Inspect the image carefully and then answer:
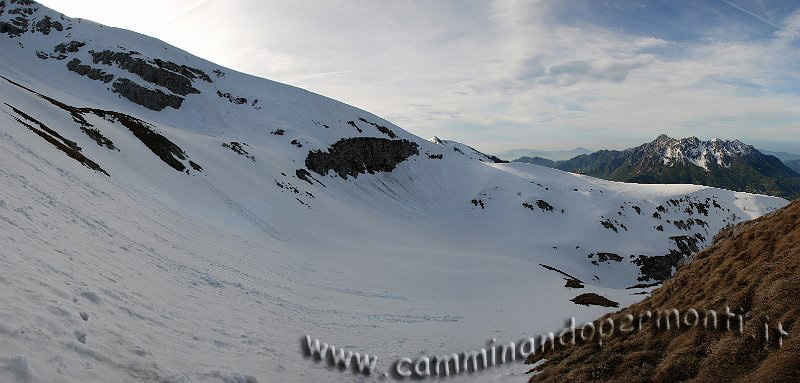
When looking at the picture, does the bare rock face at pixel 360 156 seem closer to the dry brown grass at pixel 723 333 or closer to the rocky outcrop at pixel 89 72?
the rocky outcrop at pixel 89 72

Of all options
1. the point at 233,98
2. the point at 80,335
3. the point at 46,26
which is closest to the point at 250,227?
the point at 80,335

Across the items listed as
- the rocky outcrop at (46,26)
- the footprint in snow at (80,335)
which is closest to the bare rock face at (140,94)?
the rocky outcrop at (46,26)

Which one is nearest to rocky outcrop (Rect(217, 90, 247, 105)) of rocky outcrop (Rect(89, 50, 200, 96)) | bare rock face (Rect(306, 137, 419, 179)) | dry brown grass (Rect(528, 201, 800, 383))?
rocky outcrop (Rect(89, 50, 200, 96))

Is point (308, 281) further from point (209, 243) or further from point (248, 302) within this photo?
point (248, 302)

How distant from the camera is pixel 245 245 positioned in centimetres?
3158

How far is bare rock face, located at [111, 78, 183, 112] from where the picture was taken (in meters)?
84.6

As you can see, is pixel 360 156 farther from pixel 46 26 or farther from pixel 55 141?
pixel 46 26

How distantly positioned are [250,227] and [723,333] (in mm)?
36963

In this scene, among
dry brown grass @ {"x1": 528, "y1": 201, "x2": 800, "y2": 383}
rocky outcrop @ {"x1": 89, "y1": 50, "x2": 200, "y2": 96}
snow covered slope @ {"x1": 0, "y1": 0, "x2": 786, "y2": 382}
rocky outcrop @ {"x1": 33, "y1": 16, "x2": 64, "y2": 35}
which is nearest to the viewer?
dry brown grass @ {"x1": 528, "y1": 201, "x2": 800, "y2": 383}

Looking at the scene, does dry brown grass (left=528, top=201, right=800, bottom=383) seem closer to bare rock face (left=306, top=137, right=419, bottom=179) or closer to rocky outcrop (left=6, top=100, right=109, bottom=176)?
rocky outcrop (left=6, top=100, right=109, bottom=176)

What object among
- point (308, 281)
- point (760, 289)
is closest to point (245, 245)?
point (308, 281)

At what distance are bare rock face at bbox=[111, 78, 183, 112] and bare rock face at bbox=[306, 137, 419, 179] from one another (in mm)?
34246

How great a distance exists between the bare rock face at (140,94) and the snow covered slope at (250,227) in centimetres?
34

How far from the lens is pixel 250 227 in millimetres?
38969
